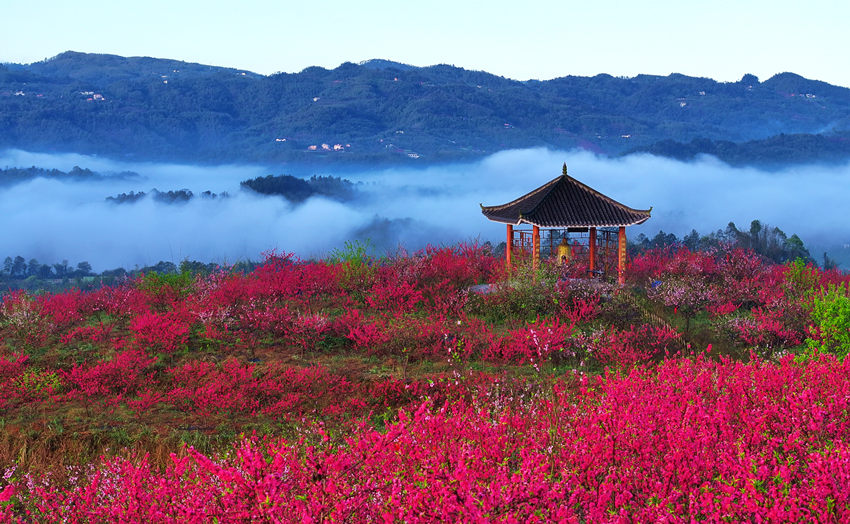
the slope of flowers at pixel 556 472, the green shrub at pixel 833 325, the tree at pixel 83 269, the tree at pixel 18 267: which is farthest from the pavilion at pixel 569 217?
the tree at pixel 18 267

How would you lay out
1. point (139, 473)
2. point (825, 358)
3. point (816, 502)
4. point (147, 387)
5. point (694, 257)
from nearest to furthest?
point (816, 502) < point (139, 473) < point (825, 358) < point (147, 387) < point (694, 257)

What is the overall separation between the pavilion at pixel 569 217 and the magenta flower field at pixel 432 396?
140 cm

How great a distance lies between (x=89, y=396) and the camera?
481 inches

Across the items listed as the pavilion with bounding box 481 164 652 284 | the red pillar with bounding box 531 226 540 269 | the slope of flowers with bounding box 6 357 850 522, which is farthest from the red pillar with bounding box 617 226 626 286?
the slope of flowers with bounding box 6 357 850 522

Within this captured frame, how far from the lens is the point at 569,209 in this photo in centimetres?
2144

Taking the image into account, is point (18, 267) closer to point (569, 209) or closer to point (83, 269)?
point (83, 269)

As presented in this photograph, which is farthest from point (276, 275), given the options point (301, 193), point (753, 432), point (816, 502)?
point (301, 193)

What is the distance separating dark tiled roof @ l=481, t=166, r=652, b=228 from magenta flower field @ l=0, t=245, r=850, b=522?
1832 millimetres

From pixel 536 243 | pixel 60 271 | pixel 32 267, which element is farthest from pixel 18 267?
pixel 536 243

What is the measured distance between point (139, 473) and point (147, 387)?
8070 mm

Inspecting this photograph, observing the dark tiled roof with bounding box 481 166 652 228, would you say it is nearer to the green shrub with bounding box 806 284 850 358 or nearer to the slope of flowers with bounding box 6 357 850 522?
the green shrub with bounding box 806 284 850 358

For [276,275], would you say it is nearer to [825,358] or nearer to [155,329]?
[155,329]

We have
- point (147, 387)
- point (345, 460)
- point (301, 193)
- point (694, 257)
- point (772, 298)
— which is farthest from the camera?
point (301, 193)

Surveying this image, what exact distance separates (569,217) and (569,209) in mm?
404
